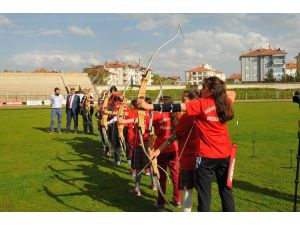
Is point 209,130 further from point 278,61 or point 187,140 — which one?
point 278,61

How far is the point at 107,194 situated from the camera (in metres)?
6.96

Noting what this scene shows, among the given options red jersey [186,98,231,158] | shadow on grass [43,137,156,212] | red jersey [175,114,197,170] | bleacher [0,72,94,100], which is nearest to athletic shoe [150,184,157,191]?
shadow on grass [43,137,156,212]

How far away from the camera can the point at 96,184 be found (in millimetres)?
7734

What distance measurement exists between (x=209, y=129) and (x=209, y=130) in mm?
Result: 11

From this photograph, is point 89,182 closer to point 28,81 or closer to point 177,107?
point 177,107

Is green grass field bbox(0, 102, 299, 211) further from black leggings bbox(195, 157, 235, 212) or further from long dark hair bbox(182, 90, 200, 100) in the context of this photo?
long dark hair bbox(182, 90, 200, 100)

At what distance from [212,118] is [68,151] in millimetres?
8537

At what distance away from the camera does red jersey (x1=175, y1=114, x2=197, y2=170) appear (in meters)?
4.87

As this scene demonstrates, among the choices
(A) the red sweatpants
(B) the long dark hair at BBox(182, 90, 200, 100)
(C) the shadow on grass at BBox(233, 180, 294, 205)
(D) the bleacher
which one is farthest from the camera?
(D) the bleacher

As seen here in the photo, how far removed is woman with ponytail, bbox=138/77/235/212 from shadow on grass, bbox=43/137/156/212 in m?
1.90

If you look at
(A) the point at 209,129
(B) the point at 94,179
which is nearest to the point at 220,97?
(A) the point at 209,129

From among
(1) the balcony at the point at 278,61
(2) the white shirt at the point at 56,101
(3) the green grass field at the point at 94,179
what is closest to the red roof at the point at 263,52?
(1) the balcony at the point at 278,61

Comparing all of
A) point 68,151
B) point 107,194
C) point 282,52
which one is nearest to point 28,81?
point 68,151

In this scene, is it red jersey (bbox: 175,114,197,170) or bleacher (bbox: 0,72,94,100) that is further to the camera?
bleacher (bbox: 0,72,94,100)
